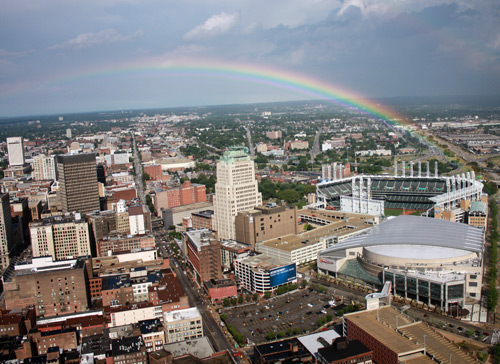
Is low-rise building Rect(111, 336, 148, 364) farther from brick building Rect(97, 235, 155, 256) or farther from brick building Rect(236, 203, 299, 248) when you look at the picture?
brick building Rect(236, 203, 299, 248)

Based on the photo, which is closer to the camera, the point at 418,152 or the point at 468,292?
the point at 468,292

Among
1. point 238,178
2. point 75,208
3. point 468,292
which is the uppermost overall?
point 238,178

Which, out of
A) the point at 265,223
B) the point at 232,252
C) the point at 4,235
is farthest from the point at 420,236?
the point at 4,235

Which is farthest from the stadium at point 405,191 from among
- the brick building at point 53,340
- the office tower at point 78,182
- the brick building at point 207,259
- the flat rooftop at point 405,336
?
the brick building at point 53,340

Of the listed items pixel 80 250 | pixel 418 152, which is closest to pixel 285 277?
pixel 80 250

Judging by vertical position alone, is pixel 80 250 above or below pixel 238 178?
below

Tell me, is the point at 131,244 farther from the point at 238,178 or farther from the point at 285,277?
the point at 285,277

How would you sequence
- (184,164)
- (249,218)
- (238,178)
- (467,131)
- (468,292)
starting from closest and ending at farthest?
(468,292)
(249,218)
(238,178)
(184,164)
(467,131)

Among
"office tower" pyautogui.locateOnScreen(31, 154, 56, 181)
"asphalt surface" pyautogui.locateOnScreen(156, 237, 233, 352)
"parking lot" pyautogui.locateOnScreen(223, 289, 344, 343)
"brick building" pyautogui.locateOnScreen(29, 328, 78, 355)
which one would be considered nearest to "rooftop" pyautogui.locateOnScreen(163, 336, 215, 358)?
"asphalt surface" pyautogui.locateOnScreen(156, 237, 233, 352)
